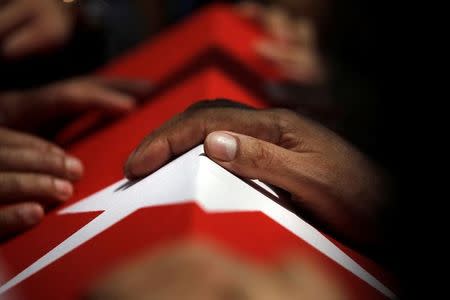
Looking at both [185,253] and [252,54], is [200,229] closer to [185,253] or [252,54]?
[185,253]

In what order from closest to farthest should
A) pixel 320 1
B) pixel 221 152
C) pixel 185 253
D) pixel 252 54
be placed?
pixel 185 253, pixel 221 152, pixel 252 54, pixel 320 1

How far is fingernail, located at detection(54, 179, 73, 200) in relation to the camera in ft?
2.07

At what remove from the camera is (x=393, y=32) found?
129 centimetres

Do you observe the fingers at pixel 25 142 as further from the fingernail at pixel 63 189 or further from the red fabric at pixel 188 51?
the red fabric at pixel 188 51

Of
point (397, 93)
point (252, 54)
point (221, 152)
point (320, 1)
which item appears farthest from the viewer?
point (320, 1)

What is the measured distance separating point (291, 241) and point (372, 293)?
0.30 feet

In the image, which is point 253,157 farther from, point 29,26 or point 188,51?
point 29,26

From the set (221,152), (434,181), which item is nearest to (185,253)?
(221,152)

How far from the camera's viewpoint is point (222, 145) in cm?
49

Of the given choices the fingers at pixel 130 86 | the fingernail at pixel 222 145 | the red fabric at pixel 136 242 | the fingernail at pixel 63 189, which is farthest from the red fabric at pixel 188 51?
the fingernail at pixel 222 145

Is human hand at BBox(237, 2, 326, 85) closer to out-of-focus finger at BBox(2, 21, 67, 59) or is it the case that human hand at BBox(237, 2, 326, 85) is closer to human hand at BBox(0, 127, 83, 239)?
out-of-focus finger at BBox(2, 21, 67, 59)

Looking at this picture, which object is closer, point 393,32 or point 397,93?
point 397,93

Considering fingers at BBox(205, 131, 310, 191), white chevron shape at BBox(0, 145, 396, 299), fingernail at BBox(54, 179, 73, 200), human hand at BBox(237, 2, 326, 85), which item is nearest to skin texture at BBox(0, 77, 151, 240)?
fingernail at BBox(54, 179, 73, 200)

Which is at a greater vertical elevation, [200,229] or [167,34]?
[167,34]
